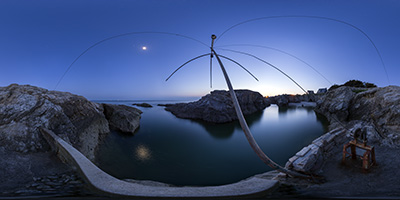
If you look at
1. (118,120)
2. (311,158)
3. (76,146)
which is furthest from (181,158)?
(118,120)

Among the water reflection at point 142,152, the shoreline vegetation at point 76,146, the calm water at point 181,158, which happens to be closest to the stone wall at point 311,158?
the shoreline vegetation at point 76,146

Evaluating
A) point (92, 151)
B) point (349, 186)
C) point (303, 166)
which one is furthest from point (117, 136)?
point (349, 186)

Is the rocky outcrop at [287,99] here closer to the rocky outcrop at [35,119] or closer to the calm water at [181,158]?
the calm water at [181,158]

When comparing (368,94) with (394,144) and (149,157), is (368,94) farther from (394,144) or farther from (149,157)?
(149,157)

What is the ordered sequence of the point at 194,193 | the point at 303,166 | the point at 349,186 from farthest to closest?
the point at 303,166 < the point at 349,186 < the point at 194,193

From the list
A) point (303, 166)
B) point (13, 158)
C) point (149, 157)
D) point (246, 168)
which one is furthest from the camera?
point (149, 157)

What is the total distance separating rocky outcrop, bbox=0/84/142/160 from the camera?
546cm

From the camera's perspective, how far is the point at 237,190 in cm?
318

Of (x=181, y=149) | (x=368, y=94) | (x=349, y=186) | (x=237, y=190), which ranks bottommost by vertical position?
(x=181, y=149)

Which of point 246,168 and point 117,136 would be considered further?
point 117,136

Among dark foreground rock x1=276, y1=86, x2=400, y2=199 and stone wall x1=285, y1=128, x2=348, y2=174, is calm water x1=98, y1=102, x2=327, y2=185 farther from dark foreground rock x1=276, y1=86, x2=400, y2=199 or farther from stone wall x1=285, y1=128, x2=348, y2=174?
dark foreground rock x1=276, y1=86, x2=400, y2=199

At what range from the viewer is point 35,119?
6293 millimetres

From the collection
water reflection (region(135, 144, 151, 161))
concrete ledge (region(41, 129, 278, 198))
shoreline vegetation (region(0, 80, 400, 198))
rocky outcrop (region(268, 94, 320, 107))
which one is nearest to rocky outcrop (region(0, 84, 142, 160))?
shoreline vegetation (region(0, 80, 400, 198))

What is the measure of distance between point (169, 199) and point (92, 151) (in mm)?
9705
